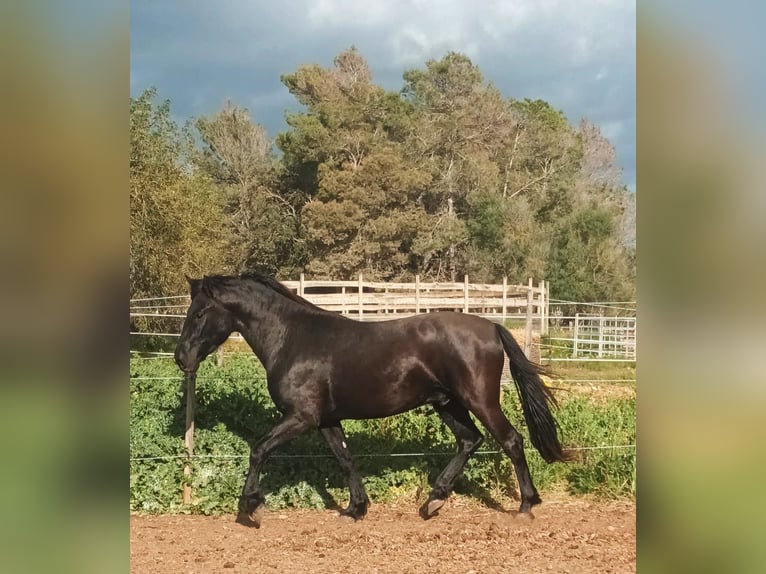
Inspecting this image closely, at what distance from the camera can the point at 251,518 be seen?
509 cm

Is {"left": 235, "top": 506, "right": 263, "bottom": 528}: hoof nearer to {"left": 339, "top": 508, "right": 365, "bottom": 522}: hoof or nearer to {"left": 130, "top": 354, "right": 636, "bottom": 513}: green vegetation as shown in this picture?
{"left": 130, "top": 354, "right": 636, "bottom": 513}: green vegetation

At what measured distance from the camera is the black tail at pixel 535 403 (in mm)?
5242

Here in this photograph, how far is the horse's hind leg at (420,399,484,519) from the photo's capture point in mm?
5281

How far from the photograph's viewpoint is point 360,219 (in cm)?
3117

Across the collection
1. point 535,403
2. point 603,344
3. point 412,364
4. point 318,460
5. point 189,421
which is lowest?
point 603,344

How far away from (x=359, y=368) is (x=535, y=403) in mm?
1482

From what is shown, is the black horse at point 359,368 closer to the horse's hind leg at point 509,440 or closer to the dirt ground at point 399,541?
the horse's hind leg at point 509,440

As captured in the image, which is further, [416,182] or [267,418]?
[416,182]

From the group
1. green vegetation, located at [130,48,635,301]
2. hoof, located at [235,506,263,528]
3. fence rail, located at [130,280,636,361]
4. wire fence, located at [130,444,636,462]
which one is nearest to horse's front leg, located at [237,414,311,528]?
hoof, located at [235,506,263,528]

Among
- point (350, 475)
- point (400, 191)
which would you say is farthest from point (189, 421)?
point (400, 191)

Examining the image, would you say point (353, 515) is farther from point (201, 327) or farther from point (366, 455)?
point (201, 327)
